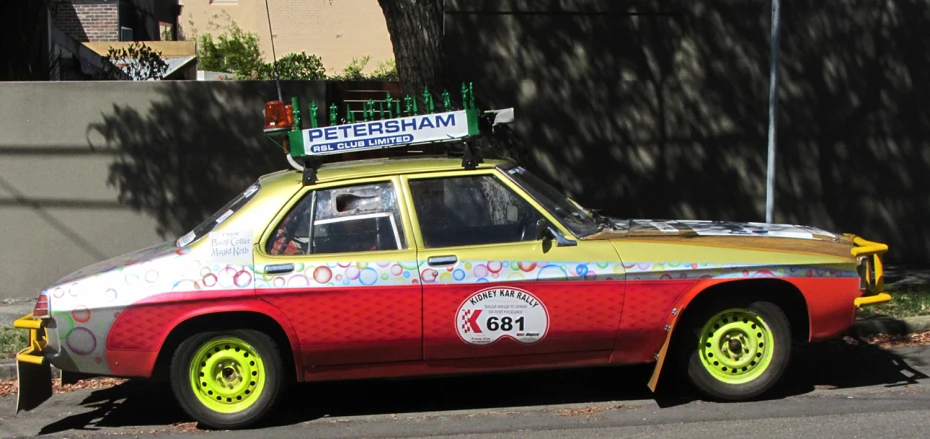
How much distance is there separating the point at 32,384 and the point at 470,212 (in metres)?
2.95

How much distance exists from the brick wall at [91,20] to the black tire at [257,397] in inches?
716

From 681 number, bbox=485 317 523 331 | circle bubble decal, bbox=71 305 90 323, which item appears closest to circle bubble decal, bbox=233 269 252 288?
circle bubble decal, bbox=71 305 90 323

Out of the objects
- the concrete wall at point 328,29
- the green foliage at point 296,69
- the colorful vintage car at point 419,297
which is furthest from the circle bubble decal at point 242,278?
Answer: the concrete wall at point 328,29

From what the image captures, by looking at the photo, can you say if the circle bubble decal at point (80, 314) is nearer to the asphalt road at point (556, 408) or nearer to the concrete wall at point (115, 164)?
the asphalt road at point (556, 408)

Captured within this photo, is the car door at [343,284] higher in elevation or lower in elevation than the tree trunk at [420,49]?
lower

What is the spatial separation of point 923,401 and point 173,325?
473cm

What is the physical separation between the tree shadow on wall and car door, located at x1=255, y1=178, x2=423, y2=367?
3.89 metres

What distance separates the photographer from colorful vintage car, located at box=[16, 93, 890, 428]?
229 inches

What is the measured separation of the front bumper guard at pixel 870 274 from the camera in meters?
6.05

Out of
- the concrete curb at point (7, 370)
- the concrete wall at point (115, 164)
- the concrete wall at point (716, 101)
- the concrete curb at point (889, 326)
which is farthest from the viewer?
the concrete wall at point (716, 101)

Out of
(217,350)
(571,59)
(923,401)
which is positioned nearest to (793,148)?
(571,59)

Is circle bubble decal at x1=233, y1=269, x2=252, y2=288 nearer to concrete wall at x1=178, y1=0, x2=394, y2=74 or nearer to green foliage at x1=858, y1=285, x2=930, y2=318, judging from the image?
green foliage at x1=858, y1=285, x2=930, y2=318

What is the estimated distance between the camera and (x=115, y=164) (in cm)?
962

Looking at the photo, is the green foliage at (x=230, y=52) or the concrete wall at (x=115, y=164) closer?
the concrete wall at (x=115, y=164)
